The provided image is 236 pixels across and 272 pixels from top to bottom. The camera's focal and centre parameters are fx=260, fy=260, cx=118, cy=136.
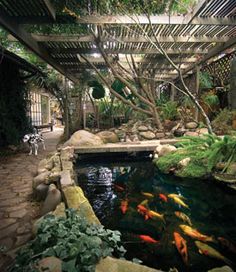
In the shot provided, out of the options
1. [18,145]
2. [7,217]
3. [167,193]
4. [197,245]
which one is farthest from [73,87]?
[197,245]

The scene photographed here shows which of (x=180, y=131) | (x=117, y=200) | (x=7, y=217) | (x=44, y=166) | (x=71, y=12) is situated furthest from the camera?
(x=180, y=131)

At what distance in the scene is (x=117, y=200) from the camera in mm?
4867

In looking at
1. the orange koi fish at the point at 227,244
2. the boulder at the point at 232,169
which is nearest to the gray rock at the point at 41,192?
the orange koi fish at the point at 227,244

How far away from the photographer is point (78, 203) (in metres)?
3.39

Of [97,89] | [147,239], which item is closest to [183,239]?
[147,239]

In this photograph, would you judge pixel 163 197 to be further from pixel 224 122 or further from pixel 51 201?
pixel 224 122

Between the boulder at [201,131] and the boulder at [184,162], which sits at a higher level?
the boulder at [201,131]

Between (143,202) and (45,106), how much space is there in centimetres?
1453

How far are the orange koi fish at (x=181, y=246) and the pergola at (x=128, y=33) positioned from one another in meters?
4.26

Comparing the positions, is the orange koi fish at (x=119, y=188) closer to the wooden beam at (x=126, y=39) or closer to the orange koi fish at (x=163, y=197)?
the orange koi fish at (x=163, y=197)

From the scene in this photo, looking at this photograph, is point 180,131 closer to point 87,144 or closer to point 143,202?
point 87,144

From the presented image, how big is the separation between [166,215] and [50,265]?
2.69 metres

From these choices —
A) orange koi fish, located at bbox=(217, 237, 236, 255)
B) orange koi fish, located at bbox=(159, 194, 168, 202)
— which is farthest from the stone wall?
orange koi fish, located at bbox=(159, 194, 168, 202)

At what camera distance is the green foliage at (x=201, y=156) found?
586 cm
